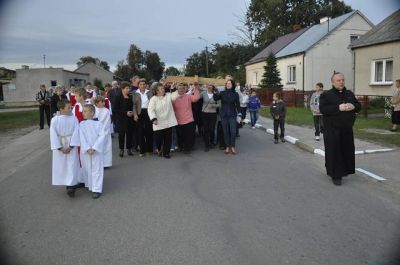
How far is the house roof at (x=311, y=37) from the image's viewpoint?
115ft

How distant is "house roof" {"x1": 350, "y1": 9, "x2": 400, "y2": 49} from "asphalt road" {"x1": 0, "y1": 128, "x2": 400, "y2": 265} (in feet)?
56.4

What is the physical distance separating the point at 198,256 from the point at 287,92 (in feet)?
89.9

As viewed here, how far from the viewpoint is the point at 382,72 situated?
24.3 metres

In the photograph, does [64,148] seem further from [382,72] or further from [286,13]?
[286,13]

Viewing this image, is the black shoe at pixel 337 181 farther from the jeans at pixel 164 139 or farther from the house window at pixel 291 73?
the house window at pixel 291 73

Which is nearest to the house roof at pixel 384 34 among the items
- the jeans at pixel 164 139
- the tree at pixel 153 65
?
the jeans at pixel 164 139

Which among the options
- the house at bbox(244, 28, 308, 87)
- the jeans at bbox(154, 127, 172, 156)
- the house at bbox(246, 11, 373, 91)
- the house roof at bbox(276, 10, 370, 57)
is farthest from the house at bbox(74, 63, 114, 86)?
the jeans at bbox(154, 127, 172, 156)

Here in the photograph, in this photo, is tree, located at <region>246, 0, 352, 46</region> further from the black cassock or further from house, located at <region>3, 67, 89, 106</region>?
the black cassock

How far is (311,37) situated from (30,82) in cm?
4341

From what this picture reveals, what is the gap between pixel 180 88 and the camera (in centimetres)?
1120

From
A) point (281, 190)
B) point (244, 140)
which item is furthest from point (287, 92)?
point (281, 190)

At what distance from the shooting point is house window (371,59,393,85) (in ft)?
77.5

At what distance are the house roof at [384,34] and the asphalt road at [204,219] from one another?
1718cm

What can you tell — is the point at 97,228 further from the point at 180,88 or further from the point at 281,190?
the point at 180,88
